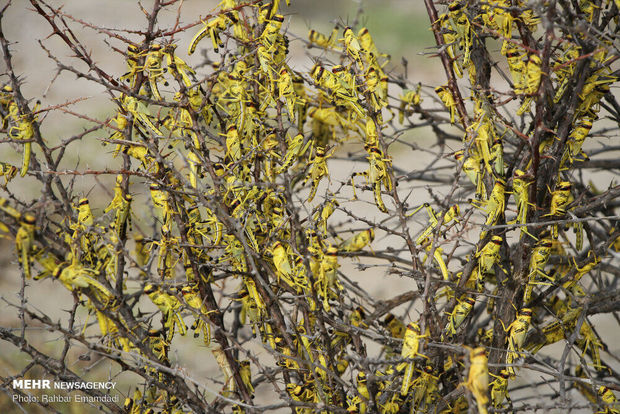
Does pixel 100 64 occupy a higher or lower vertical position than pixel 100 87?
higher

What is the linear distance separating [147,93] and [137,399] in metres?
0.93

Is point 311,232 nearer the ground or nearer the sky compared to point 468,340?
nearer the sky

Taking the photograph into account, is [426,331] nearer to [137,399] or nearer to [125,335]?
[125,335]

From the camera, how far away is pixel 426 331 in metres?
1.42

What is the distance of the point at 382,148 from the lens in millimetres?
1648

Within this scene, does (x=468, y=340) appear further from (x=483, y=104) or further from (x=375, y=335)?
(x=483, y=104)

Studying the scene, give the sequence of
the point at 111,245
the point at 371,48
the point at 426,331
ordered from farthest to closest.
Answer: the point at 371,48 < the point at 426,331 < the point at 111,245

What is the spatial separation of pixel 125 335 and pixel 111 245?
0.73ft

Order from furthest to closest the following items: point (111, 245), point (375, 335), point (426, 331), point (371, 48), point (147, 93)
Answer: point (371, 48), point (147, 93), point (375, 335), point (426, 331), point (111, 245)

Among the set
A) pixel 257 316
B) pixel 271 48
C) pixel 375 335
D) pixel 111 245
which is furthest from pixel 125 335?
pixel 271 48

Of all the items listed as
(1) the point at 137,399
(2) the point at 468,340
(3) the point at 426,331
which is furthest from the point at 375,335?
(1) the point at 137,399

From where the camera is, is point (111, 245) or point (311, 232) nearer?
point (111, 245)

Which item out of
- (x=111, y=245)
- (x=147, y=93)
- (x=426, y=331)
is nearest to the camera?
(x=111, y=245)

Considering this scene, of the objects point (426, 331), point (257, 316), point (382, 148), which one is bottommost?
point (426, 331)
